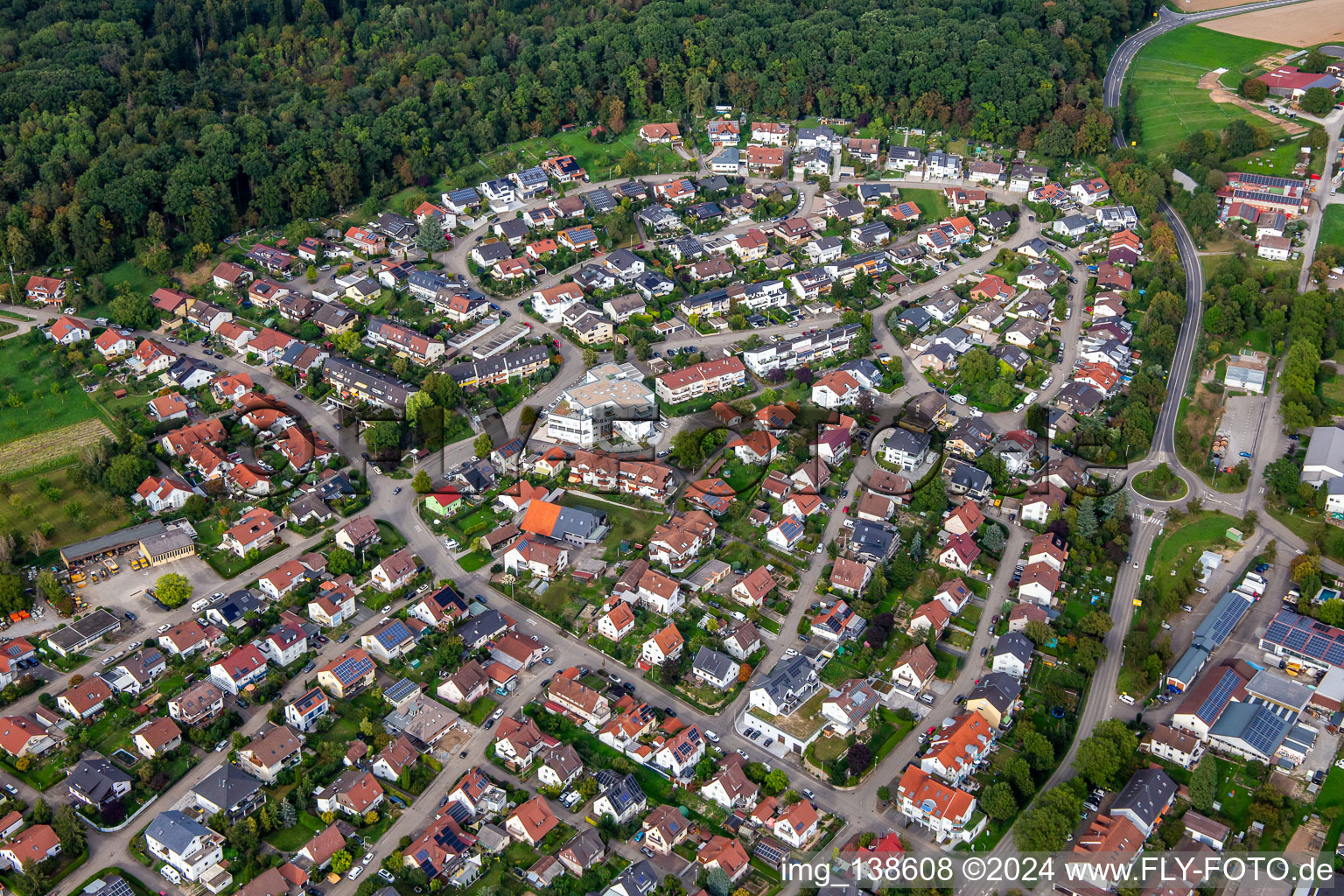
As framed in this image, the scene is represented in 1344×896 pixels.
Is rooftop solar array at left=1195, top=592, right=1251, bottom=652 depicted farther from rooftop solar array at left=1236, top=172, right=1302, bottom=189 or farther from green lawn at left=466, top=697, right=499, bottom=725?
rooftop solar array at left=1236, top=172, right=1302, bottom=189

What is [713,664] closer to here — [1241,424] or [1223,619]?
[1223,619]

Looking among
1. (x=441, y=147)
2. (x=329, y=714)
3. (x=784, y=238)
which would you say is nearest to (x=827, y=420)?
(x=784, y=238)

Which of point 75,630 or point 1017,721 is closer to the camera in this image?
point 1017,721

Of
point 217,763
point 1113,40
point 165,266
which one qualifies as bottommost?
point 217,763

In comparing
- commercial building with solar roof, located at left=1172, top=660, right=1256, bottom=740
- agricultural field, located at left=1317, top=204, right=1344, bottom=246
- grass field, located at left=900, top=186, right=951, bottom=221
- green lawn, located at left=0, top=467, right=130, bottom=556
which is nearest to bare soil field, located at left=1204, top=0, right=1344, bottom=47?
agricultural field, located at left=1317, top=204, right=1344, bottom=246

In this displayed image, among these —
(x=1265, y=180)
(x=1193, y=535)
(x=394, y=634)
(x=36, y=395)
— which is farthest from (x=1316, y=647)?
(x=36, y=395)

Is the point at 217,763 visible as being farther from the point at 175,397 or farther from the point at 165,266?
the point at 165,266

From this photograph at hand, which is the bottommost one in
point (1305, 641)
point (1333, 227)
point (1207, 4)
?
point (1305, 641)
